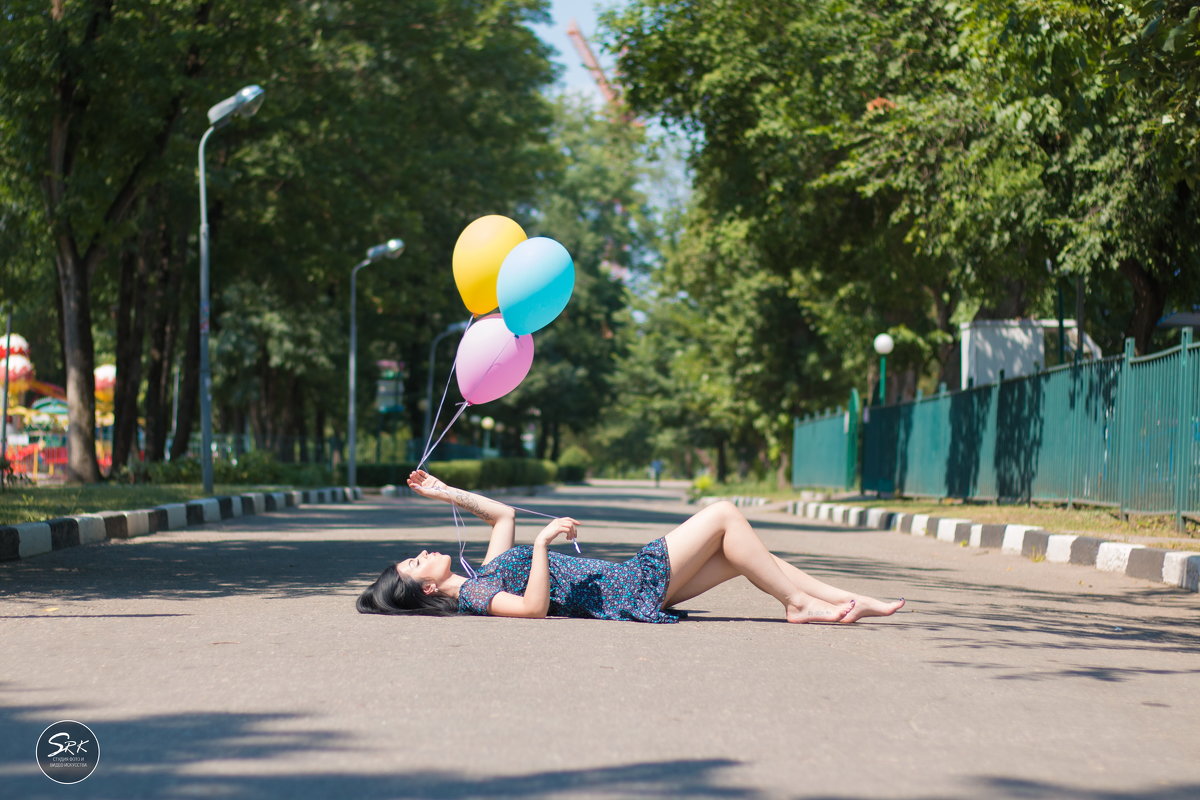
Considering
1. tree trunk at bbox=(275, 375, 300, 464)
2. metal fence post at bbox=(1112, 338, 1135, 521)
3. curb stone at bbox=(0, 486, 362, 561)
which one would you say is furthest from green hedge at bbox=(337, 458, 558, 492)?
metal fence post at bbox=(1112, 338, 1135, 521)

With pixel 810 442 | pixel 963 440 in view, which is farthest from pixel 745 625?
pixel 810 442

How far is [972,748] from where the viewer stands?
4105 mm

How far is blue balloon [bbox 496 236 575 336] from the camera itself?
7.86 meters

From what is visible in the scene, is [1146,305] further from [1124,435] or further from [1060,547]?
[1060,547]

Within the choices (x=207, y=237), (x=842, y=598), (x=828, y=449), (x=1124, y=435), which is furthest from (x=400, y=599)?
(x=828, y=449)

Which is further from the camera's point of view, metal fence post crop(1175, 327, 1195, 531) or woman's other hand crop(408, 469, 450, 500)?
metal fence post crop(1175, 327, 1195, 531)

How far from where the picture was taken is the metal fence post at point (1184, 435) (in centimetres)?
1266

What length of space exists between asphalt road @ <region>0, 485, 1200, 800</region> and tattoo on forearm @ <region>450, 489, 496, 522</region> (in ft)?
1.99

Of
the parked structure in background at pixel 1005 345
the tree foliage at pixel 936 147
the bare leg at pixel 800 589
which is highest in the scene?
the tree foliage at pixel 936 147

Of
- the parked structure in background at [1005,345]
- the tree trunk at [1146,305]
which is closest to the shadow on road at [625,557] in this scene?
the tree trunk at [1146,305]

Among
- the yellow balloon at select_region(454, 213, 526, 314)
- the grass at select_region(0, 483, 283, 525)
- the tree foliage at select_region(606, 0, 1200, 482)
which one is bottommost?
the grass at select_region(0, 483, 283, 525)

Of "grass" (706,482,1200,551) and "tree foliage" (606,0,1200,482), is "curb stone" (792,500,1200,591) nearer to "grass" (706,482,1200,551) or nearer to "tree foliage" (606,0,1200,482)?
"grass" (706,482,1200,551)

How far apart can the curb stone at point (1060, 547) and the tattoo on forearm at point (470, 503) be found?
18.7 feet

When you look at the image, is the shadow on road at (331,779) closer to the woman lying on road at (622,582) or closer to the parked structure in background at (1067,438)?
the woman lying on road at (622,582)
